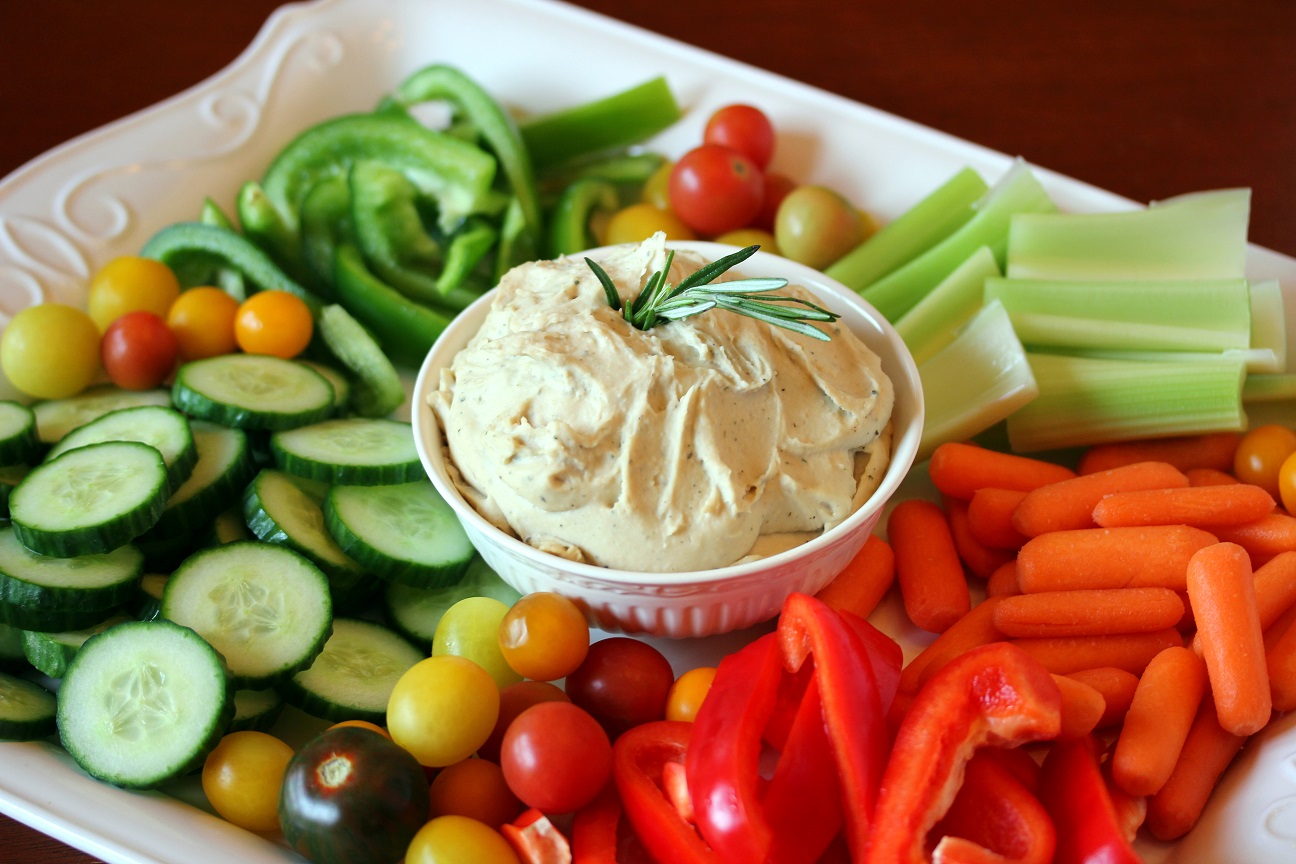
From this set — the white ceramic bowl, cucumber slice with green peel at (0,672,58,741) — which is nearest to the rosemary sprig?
the white ceramic bowl

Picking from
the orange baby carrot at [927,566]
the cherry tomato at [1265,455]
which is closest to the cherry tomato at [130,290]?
the orange baby carrot at [927,566]

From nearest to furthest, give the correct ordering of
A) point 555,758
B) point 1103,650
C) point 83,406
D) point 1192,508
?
point 555,758, point 1103,650, point 1192,508, point 83,406

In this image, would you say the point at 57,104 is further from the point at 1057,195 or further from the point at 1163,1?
the point at 1163,1

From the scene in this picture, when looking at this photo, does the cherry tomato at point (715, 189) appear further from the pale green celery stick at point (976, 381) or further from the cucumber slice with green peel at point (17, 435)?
the cucumber slice with green peel at point (17, 435)

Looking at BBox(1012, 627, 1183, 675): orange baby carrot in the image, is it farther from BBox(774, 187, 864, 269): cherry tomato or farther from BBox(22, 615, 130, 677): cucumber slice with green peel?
BBox(22, 615, 130, 677): cucumber slice with green peel

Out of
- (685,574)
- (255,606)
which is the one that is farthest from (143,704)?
(685,574)

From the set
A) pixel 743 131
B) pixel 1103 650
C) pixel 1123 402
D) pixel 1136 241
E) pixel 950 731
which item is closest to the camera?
pixel 950 731

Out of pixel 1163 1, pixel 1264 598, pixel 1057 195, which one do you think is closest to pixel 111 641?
pixel 1264 598

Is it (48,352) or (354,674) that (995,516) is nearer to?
(354,674)
